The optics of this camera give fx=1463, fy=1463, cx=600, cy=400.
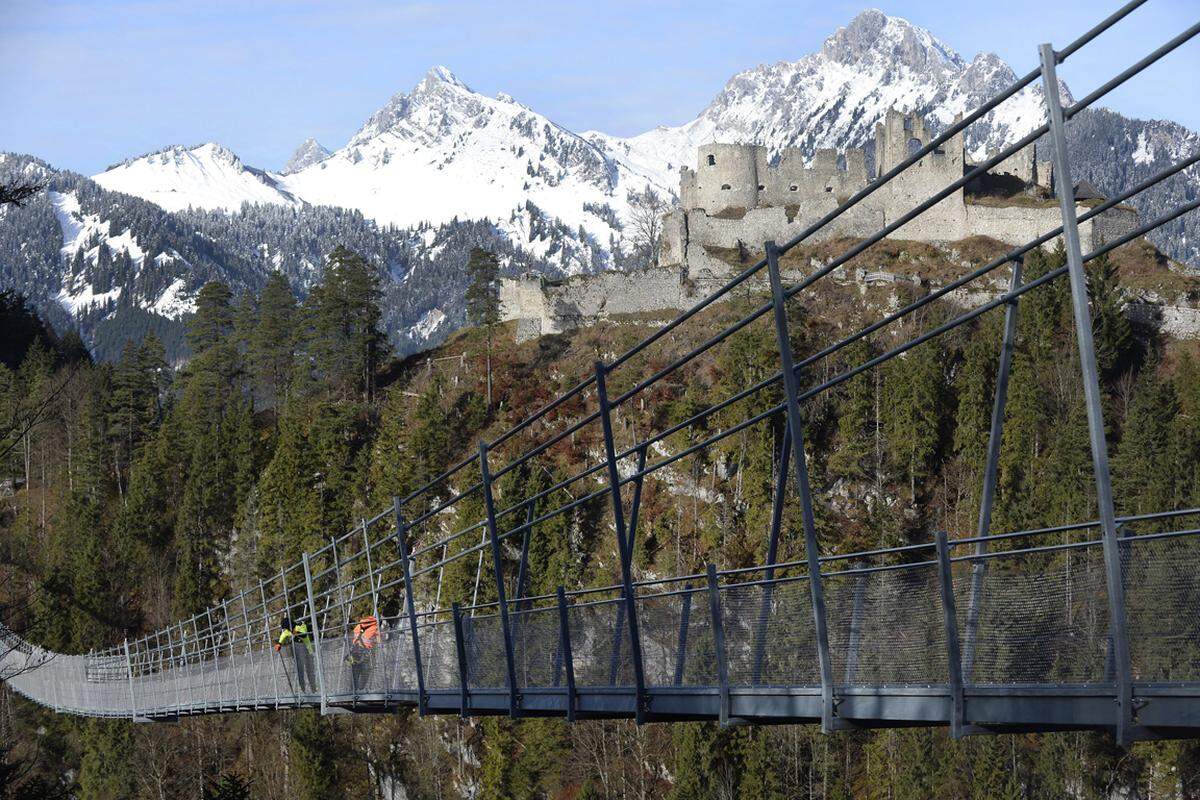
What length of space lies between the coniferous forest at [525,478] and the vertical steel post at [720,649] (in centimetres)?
1466

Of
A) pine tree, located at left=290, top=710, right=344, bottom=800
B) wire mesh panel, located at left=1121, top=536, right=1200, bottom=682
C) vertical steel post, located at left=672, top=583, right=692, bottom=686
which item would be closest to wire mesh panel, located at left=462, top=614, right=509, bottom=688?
vertical steel post, located at left=672, top=583, right=692, bottom=686

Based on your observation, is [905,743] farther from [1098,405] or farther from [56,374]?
[56,374]

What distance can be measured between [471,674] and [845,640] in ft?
18.0

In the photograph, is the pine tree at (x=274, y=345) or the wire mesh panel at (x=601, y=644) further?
the pine tree at (x=274, y=345)

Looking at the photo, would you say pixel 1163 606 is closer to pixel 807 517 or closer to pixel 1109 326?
pixel 807 517

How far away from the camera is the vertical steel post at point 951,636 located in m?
7.92

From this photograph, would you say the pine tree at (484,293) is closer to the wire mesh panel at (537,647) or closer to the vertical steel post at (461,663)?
the vertical steel post at (461,663)

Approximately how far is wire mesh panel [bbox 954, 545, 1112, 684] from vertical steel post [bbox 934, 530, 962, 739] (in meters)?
0.12

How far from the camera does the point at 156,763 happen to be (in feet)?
146

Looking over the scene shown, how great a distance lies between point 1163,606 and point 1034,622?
0.78 m

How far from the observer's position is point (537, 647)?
497 inches

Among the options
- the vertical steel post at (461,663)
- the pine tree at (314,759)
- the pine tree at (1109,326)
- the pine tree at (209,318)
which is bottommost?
the pine tree at (314,759)

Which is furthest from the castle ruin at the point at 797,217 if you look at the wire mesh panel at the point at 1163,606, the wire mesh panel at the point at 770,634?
the wire mesh panel at the point at 1163,606

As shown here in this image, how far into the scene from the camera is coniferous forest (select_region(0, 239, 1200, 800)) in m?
34.8
